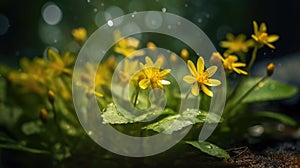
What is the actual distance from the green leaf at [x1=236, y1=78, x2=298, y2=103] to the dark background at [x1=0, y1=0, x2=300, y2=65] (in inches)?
11.3

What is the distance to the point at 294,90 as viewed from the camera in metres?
0.88

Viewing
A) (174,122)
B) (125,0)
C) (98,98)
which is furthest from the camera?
(125,0)

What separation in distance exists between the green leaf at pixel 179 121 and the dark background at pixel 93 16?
0.57 meters

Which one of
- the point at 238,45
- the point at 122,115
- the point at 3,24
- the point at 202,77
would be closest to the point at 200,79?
the point at 202,77

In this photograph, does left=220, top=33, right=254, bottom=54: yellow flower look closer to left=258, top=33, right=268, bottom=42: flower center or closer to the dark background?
left=258, top=33, right=268, bottom=42: flower center

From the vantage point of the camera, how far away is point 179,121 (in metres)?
0.63

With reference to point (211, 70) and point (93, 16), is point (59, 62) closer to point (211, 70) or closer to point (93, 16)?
point (211, 70)

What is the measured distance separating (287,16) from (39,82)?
3.27 feet

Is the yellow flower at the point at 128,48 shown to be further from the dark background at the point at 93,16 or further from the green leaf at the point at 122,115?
the dark background at the point at 93,16

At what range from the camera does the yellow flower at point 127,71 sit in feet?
2.32

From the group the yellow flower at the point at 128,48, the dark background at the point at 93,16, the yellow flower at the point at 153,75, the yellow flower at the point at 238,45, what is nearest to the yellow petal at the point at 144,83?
the yellow flower at the point at 153,75

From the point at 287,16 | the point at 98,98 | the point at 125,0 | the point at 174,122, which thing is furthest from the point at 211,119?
the point at 287,16

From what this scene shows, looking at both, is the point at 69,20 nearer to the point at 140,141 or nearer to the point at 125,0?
the point at 125,0

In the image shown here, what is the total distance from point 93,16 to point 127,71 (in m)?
0.57
